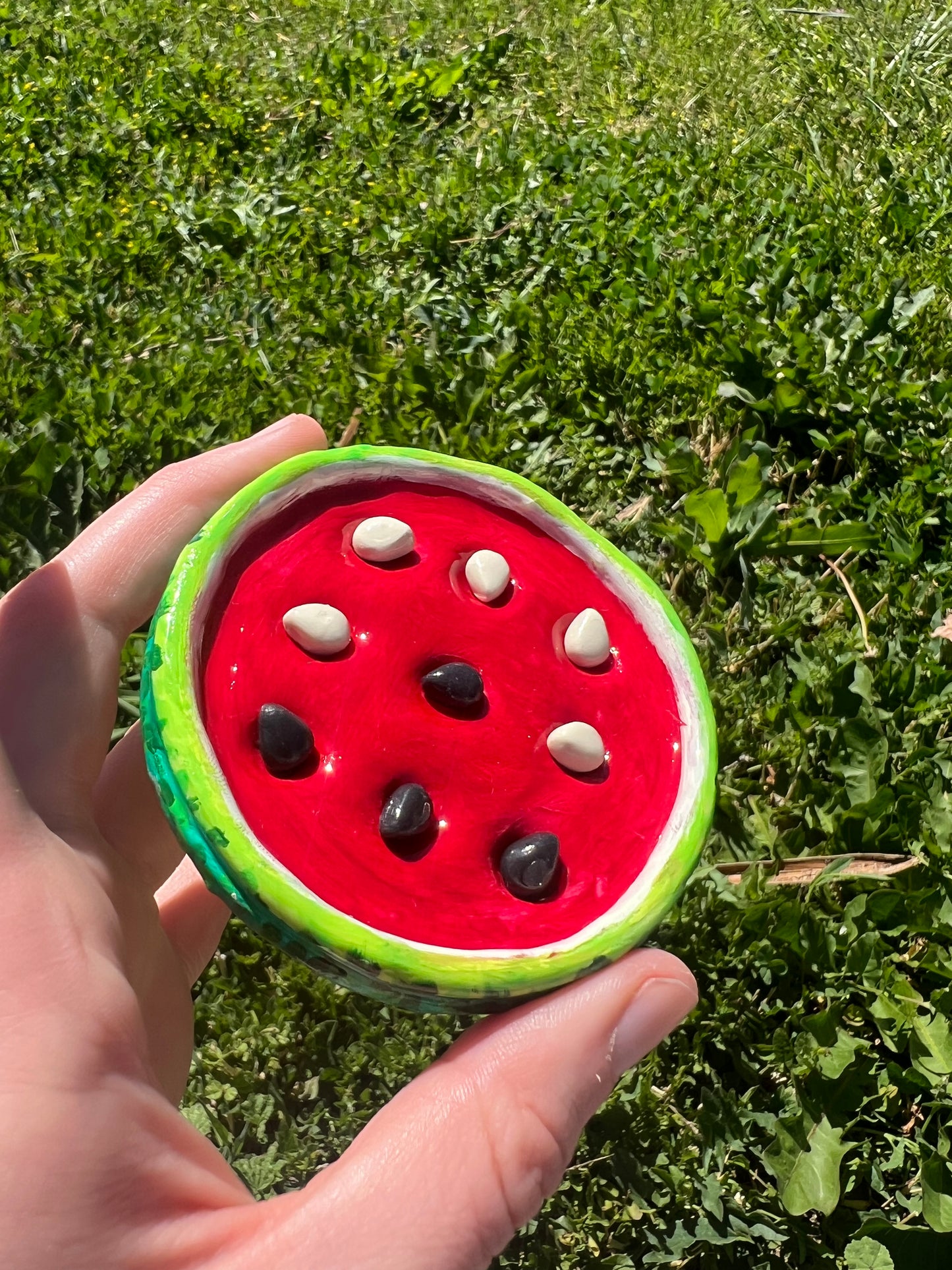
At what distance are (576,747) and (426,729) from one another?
0.23m

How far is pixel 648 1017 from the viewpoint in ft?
5.14

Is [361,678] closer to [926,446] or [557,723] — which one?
[557,723]

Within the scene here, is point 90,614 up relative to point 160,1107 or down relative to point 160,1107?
up

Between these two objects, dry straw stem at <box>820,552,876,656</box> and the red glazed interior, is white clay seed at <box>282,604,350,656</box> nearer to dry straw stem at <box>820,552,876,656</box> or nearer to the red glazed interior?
the red glazed interior

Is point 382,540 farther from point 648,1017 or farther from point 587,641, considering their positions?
point 648,1017

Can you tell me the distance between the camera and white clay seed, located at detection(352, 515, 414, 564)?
1794mm

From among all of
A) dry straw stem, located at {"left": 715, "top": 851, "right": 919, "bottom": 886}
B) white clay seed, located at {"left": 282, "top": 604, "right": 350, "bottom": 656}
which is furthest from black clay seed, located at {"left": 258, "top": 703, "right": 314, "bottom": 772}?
dry straw stem, located at {"left": 715, "top": 851, "right": 919, "bottom": 886}

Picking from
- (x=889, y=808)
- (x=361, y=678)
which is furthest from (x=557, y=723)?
(x=889, y=808)

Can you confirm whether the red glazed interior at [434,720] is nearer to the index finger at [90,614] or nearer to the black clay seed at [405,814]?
the black clay seed at [405,814]

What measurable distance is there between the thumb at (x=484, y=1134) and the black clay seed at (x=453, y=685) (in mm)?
439

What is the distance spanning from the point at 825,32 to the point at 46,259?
325 cm

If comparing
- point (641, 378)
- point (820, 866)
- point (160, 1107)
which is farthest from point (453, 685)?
point (641, 378)

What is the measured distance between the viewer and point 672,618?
1925 millimetres

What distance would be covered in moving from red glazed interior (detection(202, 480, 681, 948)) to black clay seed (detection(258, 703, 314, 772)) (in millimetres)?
20
